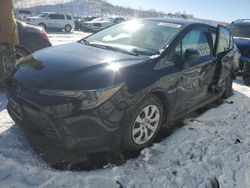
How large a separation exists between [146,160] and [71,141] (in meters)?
0.97

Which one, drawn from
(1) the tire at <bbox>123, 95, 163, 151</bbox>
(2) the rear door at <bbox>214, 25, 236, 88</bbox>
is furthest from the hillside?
(1) the tire at <bbox>123, 95, 163, 151</bbox>

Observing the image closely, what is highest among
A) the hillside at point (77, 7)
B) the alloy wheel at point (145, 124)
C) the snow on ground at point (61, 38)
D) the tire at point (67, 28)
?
the alloy wheel at point (145, 124)

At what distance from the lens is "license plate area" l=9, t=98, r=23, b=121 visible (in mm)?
3393

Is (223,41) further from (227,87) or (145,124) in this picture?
(145,124)

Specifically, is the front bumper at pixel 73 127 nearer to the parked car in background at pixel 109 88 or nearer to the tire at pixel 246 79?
the parked car in background at pixel 109 88

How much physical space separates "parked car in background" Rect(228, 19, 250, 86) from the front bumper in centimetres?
613

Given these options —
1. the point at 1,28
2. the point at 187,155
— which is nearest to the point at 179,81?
the point at 187,155

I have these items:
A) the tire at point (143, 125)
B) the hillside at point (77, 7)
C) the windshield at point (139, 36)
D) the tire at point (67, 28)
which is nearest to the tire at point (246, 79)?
the windshield at point (139, 36)

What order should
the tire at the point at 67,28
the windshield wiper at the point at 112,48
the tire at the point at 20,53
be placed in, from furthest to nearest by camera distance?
1. the tire at the point at 67,28
2. the tire at the point at 20,53
3. the windshield wiper at the point at 112,48

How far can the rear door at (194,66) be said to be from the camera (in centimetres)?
406

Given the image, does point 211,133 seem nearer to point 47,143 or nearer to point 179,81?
point 179,81

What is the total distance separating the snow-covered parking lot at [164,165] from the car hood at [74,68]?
850 mm

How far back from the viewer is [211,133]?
444cm

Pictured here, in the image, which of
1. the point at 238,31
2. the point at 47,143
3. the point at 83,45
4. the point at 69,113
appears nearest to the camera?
the point at 69,113
